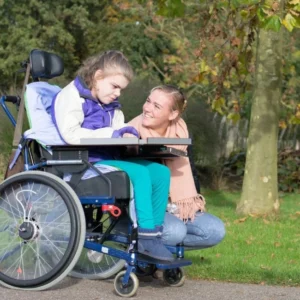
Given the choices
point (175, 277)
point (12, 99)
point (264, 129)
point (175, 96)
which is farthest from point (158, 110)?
point (264, 129)

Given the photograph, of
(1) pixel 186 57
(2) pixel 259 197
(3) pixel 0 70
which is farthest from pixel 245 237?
(3) pixel 0 70

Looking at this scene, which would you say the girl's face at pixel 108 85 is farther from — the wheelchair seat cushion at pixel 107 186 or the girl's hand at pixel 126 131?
the wheelchair seat cushion at pixel 107 186

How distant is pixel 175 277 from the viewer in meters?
5.79

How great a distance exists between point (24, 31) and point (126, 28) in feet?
22.0

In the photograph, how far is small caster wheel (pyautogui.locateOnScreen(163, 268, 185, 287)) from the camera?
579 centimetres

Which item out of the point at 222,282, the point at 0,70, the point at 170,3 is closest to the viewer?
the point at 222,282

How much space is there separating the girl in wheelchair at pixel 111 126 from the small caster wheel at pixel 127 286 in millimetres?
182

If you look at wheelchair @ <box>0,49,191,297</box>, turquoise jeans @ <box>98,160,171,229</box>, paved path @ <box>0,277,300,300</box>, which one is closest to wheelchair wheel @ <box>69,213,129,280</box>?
paved path @ <box>0,277,300,300</box>

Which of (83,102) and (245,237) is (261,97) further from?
(83,102)

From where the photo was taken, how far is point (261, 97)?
10438mm

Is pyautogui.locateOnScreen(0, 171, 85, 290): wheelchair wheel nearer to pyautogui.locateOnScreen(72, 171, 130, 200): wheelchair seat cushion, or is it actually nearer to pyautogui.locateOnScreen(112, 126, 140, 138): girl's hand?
pyautogui.locateOnScreen(72, 171, 130, 200): wheelchair seat cushion

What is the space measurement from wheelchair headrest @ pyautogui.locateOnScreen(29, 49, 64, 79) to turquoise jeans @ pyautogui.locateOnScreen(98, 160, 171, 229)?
0.83m

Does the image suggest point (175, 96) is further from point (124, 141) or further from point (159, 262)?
point (159, 262)

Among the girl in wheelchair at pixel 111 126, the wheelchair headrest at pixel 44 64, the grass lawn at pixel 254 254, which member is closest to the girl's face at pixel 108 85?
the girl in wheelchair at pixel 111 126
